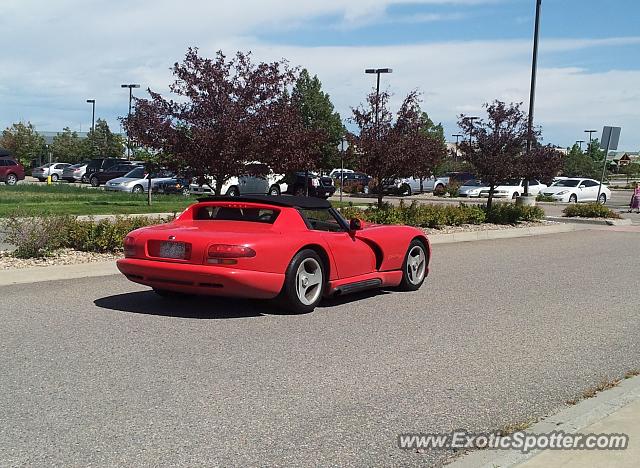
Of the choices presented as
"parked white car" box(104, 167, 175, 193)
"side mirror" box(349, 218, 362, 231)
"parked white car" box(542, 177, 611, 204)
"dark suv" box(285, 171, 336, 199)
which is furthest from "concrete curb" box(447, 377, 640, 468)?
"parked white car" box(542, 177, 611, 204)

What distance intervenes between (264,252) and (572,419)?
3.57m

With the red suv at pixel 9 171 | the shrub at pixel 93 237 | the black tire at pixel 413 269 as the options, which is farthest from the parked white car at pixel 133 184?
the black tire at pixel 413 269

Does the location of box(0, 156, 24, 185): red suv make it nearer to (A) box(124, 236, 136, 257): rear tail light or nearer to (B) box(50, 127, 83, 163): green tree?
(B) box(50, 127, 83, 163): green tree

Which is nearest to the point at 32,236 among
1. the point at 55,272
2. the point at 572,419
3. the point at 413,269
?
the point at 55,272

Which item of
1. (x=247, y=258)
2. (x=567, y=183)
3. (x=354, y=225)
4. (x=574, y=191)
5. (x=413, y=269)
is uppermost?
(x=567, y=183)

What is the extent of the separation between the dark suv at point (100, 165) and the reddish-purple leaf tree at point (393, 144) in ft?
97.1

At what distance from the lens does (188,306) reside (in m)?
8.26

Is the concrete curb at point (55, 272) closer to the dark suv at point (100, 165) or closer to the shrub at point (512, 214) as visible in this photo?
the shrub at point (512, 214)

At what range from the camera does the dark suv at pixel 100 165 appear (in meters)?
46.2

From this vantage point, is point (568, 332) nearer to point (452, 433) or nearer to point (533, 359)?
point (533, 359)

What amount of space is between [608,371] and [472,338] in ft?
4.56

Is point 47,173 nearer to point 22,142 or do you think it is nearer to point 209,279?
point 22,142

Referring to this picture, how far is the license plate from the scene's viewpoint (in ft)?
24.6

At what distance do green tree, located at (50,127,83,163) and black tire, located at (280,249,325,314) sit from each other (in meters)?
65.9
